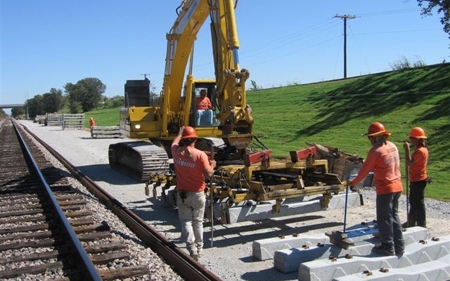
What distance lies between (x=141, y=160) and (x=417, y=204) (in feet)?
25.4

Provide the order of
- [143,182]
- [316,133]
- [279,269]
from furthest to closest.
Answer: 1. [316,133]
2. [143,182]
3. [279,269]

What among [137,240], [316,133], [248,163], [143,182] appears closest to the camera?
[137,240]

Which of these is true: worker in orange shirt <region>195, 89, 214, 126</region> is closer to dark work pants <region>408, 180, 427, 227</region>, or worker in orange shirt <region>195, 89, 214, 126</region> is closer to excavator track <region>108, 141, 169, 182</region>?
excavator track <region>108, 141, 169, 182</region>

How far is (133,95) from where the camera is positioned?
16625 mm

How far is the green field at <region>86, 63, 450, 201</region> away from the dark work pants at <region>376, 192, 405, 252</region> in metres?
5.63

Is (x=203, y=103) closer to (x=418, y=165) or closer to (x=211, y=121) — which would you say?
(x=211, y=121)

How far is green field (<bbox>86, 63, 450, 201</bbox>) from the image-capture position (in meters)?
18.2

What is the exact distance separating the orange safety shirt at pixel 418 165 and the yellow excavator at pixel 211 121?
121cm

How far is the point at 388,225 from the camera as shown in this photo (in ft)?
19.9

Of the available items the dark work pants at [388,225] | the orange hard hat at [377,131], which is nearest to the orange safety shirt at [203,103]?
the orange hard hat at [377,131]

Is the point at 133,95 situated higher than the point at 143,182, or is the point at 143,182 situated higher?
the point at 133,95

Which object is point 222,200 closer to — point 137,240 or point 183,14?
point 137,240

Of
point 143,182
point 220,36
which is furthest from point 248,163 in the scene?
point 143,182

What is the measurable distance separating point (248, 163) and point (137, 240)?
2.29 meters
